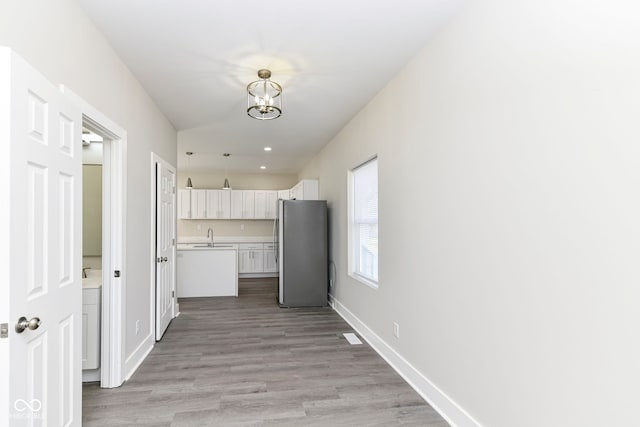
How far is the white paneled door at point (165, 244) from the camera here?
3770 millimetres

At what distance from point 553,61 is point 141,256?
11.3 ft

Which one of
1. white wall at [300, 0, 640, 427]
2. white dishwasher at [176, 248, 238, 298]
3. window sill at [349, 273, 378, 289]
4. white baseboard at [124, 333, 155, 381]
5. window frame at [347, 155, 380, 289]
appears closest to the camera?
white wall at [300, 0, 640, 427]

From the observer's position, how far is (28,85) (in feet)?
4.73

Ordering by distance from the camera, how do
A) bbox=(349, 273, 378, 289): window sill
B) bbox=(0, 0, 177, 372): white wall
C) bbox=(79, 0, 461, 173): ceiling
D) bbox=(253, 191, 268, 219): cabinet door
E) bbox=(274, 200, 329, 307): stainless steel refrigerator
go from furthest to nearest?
bbox=(253, 191, 268, 219): cabinet door, bbox=(274, 200, 329, 307): stainless steel refrigerator, bbox=(349, 273, 378, 289): window sill, bbox=(79, 0, 461, 173): ceiling, bbox=(0, 0, 177, 372): white wall

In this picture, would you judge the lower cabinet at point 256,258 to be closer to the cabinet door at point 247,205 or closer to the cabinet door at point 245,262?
the cabinet door at point 245,262

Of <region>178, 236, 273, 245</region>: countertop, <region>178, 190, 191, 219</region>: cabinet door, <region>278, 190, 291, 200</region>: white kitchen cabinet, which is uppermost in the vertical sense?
<region>278, 190, 291, 200</region>: white kitchen cabinet

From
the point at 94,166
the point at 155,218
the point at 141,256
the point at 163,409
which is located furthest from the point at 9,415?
the point at 94,166

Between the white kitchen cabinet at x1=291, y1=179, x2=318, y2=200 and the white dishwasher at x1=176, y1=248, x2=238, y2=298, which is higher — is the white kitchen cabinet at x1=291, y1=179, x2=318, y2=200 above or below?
above

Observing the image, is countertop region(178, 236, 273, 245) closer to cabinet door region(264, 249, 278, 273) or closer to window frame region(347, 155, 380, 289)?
cabinet door region(264, 249, 278, 273)

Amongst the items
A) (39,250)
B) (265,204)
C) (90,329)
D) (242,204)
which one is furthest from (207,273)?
(39,250)

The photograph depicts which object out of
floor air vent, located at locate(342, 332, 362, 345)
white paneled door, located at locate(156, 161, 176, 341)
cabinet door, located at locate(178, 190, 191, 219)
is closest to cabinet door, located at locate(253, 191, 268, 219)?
cabinet door, located at locate(178, 190, 191, 219)

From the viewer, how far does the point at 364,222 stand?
4199mm

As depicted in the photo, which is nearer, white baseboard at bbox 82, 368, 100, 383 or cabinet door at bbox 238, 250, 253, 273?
white baseboard at bbox 82, 368, 100, 383

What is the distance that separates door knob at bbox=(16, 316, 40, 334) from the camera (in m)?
1.36
